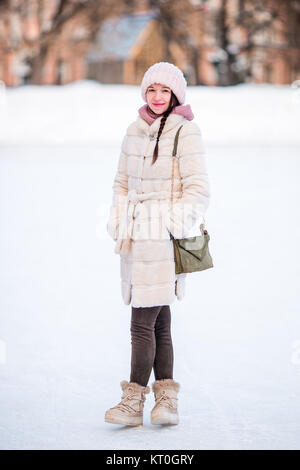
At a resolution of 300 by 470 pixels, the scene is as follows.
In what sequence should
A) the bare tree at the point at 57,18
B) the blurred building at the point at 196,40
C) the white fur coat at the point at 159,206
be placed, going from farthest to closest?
the blurred building at the point at 196,40, the bare tree at the point at 57,18, the white fur coat at the point at 159,206

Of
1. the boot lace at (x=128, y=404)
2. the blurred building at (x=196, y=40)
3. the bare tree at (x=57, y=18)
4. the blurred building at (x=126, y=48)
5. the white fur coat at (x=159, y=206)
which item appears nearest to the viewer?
the white fur coat at (x=159, y=206)

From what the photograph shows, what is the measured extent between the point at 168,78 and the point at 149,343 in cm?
103

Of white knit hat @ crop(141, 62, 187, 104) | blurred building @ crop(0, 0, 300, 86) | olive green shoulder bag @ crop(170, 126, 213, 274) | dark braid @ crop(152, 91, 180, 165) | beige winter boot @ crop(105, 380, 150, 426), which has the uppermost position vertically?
blurred building @ crop(0, 0, 300, 86)

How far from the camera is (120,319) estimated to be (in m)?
5.23

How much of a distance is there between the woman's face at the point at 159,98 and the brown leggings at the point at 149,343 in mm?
770

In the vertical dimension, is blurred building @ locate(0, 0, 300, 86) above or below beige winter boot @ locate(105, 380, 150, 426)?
above

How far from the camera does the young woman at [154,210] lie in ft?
10.5

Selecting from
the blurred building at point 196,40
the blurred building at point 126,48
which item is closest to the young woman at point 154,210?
the blurred building at point 196,40

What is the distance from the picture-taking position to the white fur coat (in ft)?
10.5

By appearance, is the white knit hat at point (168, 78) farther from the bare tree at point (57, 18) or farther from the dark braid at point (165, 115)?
the bare tree at point (57, 18)

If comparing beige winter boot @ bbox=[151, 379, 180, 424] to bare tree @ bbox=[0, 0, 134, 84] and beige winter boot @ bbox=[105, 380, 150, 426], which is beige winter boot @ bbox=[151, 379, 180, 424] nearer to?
beige winter boot @ bbox=[105, 380, 150, 426]

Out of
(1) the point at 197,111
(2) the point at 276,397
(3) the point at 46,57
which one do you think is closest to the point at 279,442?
(2) the point at 276,397

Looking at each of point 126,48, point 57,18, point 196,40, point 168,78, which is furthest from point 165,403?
point 126,48

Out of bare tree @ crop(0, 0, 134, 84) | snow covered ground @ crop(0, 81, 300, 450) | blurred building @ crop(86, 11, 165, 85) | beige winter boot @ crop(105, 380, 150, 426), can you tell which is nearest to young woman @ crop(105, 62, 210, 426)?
beige winter boot @ crop(105, 380, 150, 426)
